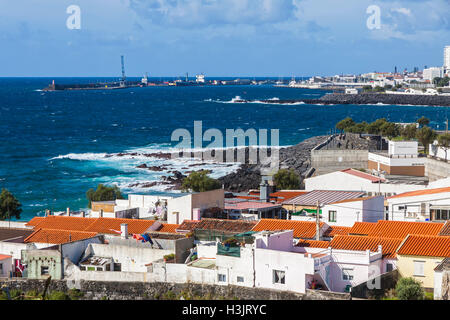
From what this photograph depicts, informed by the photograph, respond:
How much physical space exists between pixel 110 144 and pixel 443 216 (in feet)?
192

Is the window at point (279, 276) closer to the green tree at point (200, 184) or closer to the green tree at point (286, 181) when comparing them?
the green tree at point (200, 184)

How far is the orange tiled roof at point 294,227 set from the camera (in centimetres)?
1844

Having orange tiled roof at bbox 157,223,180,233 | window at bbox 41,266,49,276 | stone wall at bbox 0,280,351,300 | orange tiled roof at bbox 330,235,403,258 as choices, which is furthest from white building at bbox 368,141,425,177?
window at bbox 41,266,49,276

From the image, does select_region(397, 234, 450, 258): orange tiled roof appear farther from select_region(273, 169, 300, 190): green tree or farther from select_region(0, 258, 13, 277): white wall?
select_region(273, 169, 300, 190): green tree

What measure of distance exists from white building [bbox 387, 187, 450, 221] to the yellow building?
637 cm

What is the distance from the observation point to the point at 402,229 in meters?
18.2

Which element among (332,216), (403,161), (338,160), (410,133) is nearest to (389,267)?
(332,216)

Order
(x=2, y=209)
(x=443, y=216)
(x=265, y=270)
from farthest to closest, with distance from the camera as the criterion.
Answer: (x=2, y=209)
(x=443, y=216)
(x=265, y=270)

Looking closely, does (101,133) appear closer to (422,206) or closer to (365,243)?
(422,206)

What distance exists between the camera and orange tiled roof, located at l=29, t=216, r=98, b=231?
2084 cm
